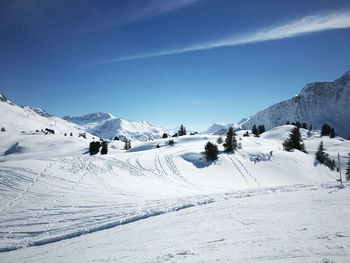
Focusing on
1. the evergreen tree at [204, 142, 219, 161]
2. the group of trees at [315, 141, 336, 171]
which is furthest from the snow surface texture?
the group of trees at [315, 141, 336, 171]

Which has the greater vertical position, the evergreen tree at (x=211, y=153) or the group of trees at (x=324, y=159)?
the evergreen tree at (x=211, y=153)

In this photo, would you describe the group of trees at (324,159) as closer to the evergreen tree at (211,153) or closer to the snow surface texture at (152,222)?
the evergreen tree at (211,153)

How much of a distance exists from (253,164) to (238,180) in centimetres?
790

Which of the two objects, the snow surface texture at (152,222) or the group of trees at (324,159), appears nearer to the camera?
the snow surface texture at (152,222)

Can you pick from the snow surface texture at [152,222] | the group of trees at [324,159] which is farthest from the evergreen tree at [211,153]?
the group of trees at [324,159]

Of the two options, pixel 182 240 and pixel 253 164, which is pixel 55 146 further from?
pixel 182 240

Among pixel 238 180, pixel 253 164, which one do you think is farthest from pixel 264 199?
pixel 253 164

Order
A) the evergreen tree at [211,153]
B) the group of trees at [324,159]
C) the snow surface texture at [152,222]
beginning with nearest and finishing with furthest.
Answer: the snow surface texture at [152,222] → the evergreen tree at [211,153] → the group of trees at [324,159]

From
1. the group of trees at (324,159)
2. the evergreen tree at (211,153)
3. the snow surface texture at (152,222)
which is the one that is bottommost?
the snow surface texture at (152,222)

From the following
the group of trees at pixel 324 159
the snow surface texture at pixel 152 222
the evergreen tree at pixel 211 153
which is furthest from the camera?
the group of trees at pixel 324 159

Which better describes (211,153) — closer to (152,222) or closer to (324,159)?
(152,222)

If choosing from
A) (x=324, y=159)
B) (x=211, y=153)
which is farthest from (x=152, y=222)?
(x=324, y=159)

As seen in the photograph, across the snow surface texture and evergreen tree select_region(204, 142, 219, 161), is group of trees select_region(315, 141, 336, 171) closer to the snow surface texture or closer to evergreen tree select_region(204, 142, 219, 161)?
evergreen tree select_region(204, 142, 219, 161)

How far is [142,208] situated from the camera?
10.7 m
